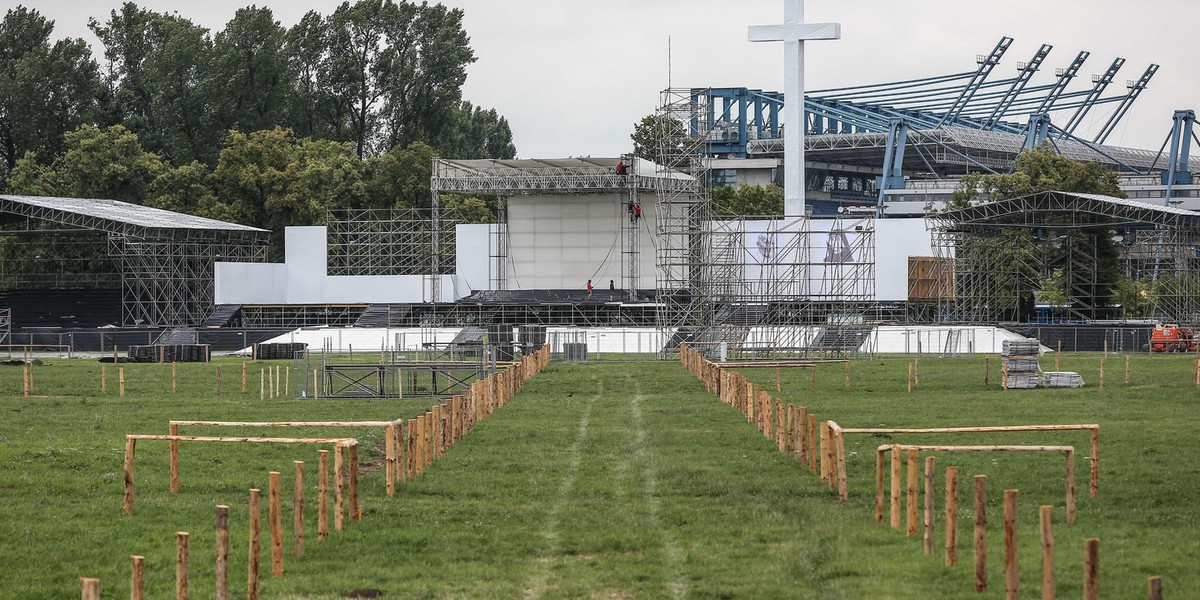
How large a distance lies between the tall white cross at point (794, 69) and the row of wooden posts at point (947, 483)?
252 ft

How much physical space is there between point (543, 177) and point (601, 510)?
68.1 metres

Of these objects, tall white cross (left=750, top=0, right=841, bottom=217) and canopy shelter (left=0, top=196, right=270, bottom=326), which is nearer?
canopy shelter (left=0, top=196, right=270, bottom=326)

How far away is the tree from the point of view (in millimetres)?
120188

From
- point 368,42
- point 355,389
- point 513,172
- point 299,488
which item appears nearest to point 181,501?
point 299,488

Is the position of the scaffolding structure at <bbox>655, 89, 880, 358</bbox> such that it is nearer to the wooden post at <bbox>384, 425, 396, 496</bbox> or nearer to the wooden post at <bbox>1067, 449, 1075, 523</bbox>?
the wooden post at <bbox>384, 425, 396, 496</bbox>

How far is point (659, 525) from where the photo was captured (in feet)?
59.9

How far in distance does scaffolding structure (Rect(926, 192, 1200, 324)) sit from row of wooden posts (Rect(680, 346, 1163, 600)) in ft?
160

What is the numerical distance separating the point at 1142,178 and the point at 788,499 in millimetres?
153167

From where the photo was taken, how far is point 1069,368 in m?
53.4

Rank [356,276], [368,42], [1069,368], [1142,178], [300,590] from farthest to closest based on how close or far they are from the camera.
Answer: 1. [1142,178]
2. [368,42]
3. [356,276]
4. [1069,368]
5. [300,590]

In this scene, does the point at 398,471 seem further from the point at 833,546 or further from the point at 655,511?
the point at 833,546

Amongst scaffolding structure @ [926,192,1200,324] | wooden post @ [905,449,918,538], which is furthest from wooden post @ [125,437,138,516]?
scaffolding structure @ [926,192,1200,324]

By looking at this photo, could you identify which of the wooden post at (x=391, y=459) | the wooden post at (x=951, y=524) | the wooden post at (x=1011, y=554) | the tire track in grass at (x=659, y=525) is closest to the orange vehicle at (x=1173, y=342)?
the tire track in grass at (x=659, y=525)

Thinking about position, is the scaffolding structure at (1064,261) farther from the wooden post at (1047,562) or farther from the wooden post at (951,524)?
the wooden post at (1047,562)
